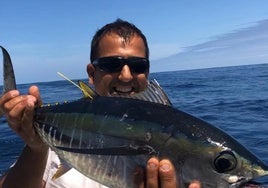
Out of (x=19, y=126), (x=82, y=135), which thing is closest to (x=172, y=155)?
(x=82, y=135)

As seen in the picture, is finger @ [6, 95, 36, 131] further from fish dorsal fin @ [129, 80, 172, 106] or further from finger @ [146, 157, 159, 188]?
finger @ [146, 157, 159, 188]

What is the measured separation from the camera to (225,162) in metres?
2.88

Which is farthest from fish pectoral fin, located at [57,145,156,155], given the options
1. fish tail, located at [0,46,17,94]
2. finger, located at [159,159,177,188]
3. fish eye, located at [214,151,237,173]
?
fish tail, located at [0,46,17,94]

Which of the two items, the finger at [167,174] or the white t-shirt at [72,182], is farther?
the white t-shirt at [72,182]

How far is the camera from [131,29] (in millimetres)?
5520

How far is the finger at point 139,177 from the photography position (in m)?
3.03

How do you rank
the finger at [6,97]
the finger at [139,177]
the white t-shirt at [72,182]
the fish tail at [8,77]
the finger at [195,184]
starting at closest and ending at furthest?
the finger at [195,184] < the finger at [139,177] < the finger at [6,97] < the fish tail at [8,77] < the white t-shirt at [72,182]

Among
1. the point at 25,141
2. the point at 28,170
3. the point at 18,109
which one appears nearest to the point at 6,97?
the point at 18,109

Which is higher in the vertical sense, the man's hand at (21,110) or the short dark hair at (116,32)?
the short dark hair at (116,32)

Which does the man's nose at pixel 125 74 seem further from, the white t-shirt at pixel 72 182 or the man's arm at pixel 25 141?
the man's arm at pixel 25 141

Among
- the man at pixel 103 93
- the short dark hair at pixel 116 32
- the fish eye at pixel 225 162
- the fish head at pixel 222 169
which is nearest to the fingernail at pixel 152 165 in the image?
the man at pixel 103 93

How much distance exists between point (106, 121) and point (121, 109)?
154mm

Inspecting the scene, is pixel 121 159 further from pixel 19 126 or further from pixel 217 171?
pixel 19 126

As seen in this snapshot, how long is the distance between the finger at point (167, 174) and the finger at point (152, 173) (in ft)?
0.14
